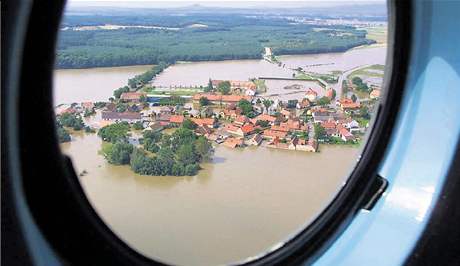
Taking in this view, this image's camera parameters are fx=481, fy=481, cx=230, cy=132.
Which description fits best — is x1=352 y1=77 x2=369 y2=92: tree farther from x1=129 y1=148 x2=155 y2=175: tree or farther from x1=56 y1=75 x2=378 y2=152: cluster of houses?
x1=129 y1=148 x2=155 y2=175: tree

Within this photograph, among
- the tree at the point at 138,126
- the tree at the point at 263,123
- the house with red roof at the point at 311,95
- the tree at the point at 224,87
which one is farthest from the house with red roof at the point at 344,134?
the tree at the point at 138,126

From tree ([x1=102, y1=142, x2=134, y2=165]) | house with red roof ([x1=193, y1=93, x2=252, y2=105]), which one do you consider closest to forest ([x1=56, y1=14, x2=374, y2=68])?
house with red roof ([x1=193, y1=93, x2=252, y2=105])

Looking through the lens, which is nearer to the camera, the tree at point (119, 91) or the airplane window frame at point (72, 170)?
the airplane window frame at point (72, 170)

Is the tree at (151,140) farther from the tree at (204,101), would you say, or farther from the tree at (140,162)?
the tree at (204,101)

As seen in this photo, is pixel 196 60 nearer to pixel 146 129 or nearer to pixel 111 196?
pixel 146 129

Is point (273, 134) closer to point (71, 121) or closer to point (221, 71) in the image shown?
point (221, 71)

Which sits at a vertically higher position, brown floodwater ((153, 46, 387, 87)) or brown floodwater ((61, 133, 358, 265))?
brown floodwater ((153, 46, 387, 87))
